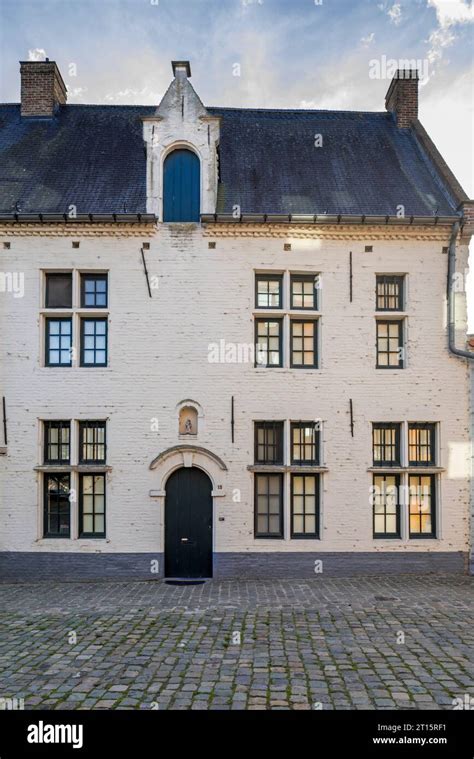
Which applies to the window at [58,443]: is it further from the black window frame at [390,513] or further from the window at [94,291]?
the black window frame at [390,513]

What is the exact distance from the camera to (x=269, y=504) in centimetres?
1279

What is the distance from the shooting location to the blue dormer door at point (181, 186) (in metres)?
13.1

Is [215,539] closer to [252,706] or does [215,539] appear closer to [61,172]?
[252,706]

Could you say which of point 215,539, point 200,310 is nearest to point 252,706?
point 215,539

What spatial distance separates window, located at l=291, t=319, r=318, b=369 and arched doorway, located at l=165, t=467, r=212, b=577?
3724 mm

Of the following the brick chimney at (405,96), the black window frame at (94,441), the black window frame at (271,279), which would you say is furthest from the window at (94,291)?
the brick chimney at (405,96)

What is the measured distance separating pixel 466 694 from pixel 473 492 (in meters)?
7.06

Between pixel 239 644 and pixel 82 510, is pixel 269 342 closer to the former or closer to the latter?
pixel 82 510

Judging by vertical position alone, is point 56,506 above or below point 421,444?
below

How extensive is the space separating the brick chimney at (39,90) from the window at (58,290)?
20.6 feet

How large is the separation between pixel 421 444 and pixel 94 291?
905 centimetres

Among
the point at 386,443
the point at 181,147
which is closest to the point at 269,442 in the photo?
the point at 386,443

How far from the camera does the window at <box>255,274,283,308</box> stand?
13148mm

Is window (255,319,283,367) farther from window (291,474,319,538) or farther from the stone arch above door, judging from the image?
window (291,474,319,538)
